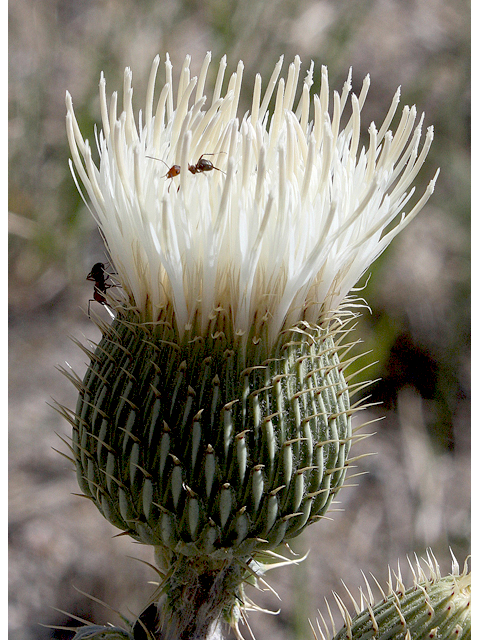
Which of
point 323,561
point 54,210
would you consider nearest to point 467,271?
point 323,561

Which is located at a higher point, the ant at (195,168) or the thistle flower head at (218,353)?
the ant at (195,168)

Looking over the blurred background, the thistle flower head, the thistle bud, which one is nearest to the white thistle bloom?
the thistle flower head

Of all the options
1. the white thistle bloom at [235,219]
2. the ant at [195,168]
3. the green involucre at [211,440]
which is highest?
the ant at [195,168]

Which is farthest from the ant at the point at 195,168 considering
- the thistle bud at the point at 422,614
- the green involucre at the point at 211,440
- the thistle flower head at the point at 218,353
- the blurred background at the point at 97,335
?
the blurred background at the point at 97,335

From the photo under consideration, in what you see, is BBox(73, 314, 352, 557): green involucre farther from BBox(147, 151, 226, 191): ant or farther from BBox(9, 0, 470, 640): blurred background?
BBox(9, 0, 470, 640): blurred background

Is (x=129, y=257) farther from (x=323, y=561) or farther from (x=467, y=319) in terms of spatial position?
(x=467, y=319)

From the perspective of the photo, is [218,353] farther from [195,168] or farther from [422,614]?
[422,614]

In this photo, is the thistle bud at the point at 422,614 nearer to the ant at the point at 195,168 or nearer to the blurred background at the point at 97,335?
the ant at the point at 195,168
